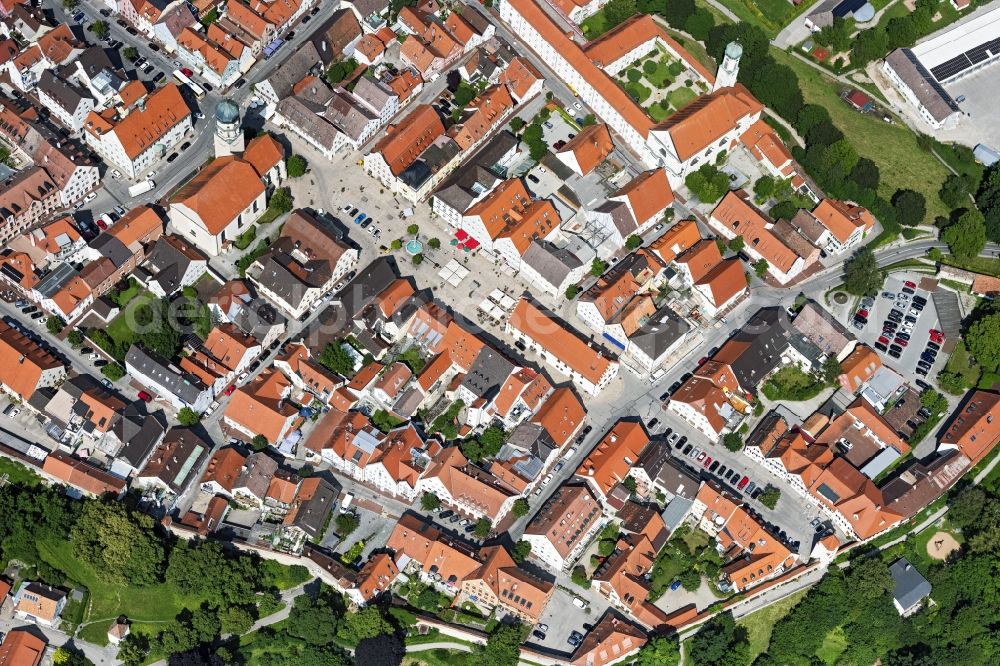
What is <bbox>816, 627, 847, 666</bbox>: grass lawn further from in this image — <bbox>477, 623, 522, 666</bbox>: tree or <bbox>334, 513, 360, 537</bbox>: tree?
<bbox>334, 513, 360, 537</bbox>: tree

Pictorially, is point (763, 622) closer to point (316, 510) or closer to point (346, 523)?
point (346, 523)

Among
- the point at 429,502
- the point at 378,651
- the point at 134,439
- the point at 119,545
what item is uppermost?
the point at 134,439

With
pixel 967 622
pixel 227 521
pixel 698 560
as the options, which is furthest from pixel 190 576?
pixel 967 622

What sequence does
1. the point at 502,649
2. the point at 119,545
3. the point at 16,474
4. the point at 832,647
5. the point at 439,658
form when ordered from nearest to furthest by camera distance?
the point at 502,649 → the point at 119,545 → the point at 439,658 → the point at 16,474 → the point at 832,647

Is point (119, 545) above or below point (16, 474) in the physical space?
below

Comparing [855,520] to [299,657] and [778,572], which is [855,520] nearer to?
[778,572]

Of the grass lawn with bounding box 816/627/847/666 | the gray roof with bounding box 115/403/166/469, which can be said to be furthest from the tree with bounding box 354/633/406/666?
the grass lawn with bounding box 816/627/847/666

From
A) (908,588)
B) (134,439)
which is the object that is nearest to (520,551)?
(908,588)
